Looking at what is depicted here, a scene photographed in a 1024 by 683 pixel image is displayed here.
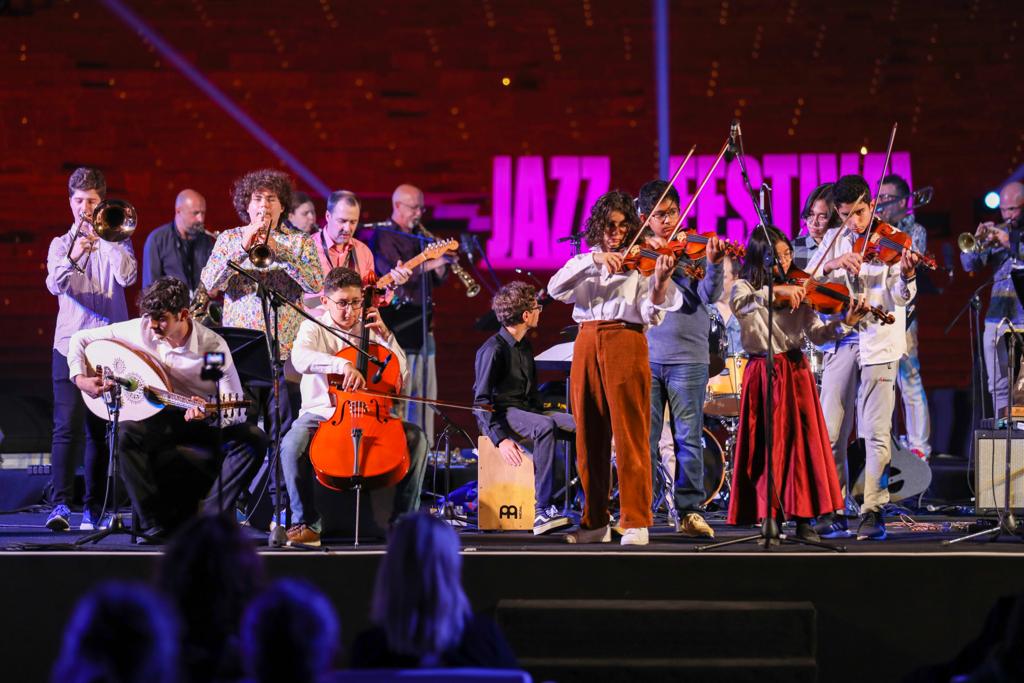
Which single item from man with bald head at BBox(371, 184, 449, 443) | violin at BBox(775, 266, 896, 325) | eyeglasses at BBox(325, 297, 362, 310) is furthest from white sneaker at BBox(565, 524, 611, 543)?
man with bald head at BBox(371, 184, 449, 443)

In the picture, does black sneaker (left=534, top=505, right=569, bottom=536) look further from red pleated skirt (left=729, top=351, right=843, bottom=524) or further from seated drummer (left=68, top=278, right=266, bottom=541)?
seated drummer (left=68, top=278, right=266, bottom=541)

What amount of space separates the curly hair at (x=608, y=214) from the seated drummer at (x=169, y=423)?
1772 mm

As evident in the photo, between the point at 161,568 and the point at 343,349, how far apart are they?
290 cm

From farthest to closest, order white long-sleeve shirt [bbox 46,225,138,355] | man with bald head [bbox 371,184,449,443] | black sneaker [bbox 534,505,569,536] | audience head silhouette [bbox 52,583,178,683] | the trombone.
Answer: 1. man with bald head [bbox 371,184,449,443]
2. white long-sleeve shirt [bbox 46,225,138,355]
3. the trombone
4. black sneaker [bbox 534,505,569,536]
5. audience head silhouette [bbox 52,583,178,683]

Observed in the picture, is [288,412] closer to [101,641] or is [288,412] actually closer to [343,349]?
[343,349]

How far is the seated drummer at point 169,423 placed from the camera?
5.41 m

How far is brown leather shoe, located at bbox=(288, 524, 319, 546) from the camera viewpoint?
5.28 metres

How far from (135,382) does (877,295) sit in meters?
3.50

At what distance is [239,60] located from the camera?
9.48 m

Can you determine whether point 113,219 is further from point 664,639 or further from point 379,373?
point 664,639

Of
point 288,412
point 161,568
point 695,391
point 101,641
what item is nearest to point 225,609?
point 161,568

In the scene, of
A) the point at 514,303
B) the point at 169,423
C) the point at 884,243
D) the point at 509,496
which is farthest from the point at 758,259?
the point at 169,423

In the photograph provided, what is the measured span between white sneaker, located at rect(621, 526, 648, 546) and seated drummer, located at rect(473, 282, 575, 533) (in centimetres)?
90

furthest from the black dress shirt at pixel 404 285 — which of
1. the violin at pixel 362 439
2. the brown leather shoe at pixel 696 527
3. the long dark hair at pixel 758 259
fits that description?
the long dark hair at pixel 758 259
